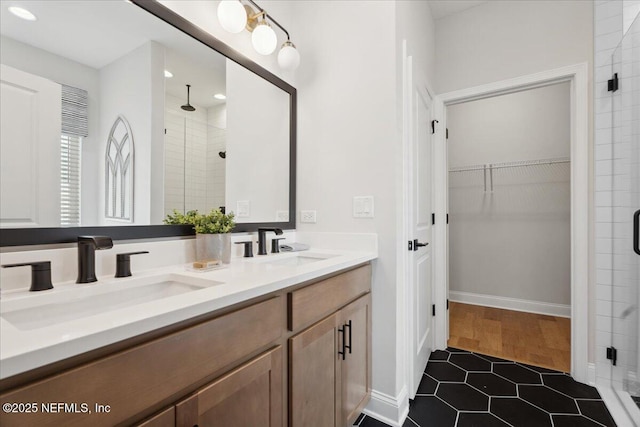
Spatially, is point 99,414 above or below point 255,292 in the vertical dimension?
below

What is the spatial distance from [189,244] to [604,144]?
2459 mm

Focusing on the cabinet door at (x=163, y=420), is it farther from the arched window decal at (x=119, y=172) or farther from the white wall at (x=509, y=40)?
the white wall at (x=509, y=40)

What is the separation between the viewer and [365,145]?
167 centimetres

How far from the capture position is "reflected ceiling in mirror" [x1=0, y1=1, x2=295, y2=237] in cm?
86

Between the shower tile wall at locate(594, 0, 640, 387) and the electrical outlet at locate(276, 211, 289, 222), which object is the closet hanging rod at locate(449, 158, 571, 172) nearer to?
the shower tile wall at locate(594, 0, 640, 387)

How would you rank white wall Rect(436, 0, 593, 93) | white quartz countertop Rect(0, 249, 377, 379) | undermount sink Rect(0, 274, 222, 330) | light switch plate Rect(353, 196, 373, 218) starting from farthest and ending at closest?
white wall Rect(436, 0, 593, 93) < light switch plate Rect(353, 196, 373, 218) < undermount sink Rect(0, 274, 222, 330) < white quartz countertop Rect(0, 249, 377, 379)

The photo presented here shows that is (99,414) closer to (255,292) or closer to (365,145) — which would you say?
(255,292)

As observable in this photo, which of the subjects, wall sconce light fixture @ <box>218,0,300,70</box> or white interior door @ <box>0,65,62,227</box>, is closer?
white interior door @ <box>0,65,62,227</box>

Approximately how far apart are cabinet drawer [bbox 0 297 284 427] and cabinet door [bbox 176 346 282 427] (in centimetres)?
4

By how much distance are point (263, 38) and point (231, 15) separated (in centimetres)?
22

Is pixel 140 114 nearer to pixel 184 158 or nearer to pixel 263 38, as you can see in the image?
pixel 184 158

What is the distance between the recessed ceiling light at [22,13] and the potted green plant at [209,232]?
72cm

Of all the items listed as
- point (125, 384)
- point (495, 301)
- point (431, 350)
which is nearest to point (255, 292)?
point (125, 384)

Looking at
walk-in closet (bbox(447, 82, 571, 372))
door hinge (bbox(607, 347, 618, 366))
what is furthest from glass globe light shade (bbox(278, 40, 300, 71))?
door hinge (bbox(607, 347, 618, 366))
